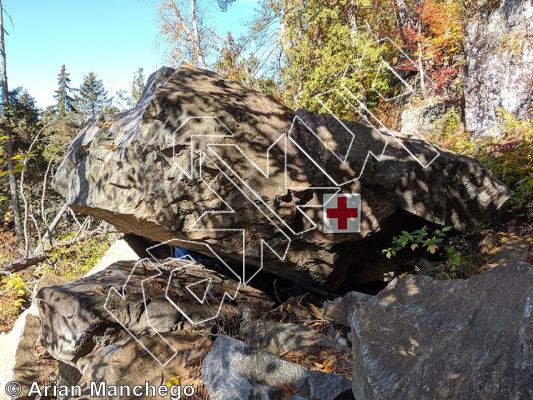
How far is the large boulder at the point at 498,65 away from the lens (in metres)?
8.31

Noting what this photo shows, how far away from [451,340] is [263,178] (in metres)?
2.64

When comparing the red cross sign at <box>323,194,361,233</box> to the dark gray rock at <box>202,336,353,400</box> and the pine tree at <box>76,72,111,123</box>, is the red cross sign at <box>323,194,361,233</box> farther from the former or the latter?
the pine tree at <box>76,72,111,123</box>

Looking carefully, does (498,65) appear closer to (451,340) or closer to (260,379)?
(451,340)

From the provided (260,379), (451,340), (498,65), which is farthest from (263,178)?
(498,65)

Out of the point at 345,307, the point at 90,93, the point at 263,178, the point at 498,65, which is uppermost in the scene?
the point at 90,93

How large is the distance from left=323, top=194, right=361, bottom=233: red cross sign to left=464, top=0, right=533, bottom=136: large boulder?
16.8 ft

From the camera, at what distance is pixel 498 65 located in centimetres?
888

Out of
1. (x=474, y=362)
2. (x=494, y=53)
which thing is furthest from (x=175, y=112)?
(x=494, y=53)

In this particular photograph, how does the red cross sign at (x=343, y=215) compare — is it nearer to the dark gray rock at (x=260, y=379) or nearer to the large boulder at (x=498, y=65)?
the dark gray rock at (x=260, y=379)

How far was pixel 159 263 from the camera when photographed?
6.23m

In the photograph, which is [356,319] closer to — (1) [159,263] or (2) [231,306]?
(2) [231,306]

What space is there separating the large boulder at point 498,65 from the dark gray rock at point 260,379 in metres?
7.12

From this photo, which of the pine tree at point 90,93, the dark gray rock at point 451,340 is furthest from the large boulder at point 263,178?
Answer: the pine tree at point 90,93

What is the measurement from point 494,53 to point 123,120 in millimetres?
7894
